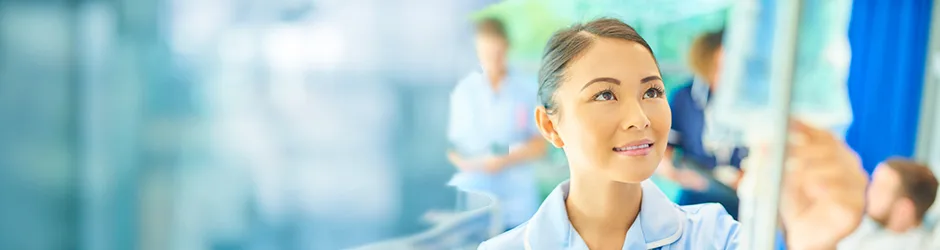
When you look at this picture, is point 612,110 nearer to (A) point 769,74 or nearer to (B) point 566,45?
(B) point 566,45

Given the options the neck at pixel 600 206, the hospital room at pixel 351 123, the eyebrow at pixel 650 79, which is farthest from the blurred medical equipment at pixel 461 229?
the eyebrow at pixel 650 79

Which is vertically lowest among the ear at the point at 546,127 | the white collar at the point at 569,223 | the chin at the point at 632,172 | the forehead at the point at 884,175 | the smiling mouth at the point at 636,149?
the white collar at the point at 569,223

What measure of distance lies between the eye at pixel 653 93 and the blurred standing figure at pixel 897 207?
69cm

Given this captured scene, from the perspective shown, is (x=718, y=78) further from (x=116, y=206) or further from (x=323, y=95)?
(x=116, y=206)

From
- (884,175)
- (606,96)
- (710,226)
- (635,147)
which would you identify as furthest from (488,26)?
(884,175)

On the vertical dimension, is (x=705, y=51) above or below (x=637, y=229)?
above

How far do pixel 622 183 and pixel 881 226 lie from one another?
0.77m

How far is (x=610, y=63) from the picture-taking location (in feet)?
5.45

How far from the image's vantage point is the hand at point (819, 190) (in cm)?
198

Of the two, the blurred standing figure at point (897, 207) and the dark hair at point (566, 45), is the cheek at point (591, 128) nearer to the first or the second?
the dark hair at point (566, 45)

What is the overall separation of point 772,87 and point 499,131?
690 millimetres

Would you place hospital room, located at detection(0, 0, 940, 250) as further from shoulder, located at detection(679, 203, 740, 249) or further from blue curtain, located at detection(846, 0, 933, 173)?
blue curtain, located at detection(846, 0, 933, 173)

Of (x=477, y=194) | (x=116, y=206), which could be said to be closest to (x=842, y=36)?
(x=477, y=194)

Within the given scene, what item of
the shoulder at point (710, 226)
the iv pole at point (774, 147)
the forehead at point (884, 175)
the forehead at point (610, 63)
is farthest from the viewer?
the forehead at point (884, 175)
